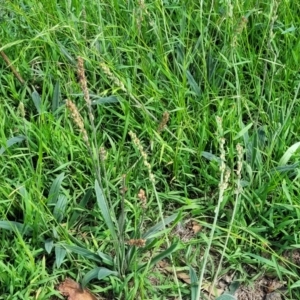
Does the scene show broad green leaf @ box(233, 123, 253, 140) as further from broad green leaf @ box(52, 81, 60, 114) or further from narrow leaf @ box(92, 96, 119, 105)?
broad green leaf @ box(52, 81, 60, 114)

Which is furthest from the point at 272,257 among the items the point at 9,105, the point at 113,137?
the point at 9,105

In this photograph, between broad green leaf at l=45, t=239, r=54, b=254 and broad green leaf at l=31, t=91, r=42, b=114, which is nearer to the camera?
broad green leaf at l=45, t=239, r=54, b=254

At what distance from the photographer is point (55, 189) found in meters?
2.22

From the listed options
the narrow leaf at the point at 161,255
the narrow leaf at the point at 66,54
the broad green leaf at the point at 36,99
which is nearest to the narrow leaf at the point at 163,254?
the narrow leaf at the point at 161,255

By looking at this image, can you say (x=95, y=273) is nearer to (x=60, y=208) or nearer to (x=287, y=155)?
(x=60, y=208)

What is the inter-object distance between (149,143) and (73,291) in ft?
2.20

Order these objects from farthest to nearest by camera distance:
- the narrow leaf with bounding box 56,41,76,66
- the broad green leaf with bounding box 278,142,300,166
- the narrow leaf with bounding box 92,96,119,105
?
the narrow leaf with bounding box 56,41,76,66
the narrow leaf with bounding box 92,96,119,105
the broad green leaf with bounding box 278,142,300,166

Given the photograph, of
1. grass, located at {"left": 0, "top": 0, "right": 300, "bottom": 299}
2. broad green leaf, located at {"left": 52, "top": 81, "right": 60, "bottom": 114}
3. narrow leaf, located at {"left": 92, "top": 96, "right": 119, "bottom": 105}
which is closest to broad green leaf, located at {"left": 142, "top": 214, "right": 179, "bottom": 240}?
grass, located at {"left": 0, "top": 0, "right": 300, "bottom": 299}

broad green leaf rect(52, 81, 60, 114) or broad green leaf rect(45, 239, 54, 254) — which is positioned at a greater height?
broad green leaf rect(52, 81, 60, 114)

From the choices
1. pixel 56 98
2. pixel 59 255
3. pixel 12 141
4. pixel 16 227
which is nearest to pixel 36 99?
pixel 56 98

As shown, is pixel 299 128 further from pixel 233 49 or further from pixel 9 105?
pixel 9 105

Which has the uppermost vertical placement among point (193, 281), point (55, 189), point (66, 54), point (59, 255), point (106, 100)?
point (66, 54)

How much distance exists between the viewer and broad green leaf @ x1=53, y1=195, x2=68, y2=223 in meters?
2.21

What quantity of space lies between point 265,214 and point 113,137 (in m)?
0.67
